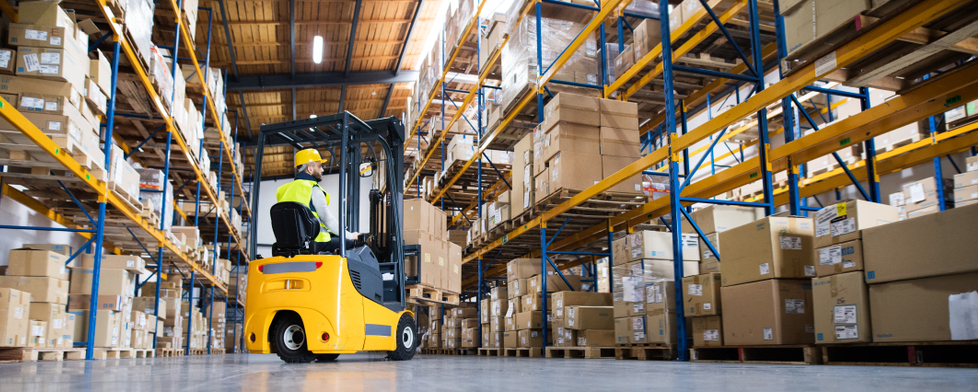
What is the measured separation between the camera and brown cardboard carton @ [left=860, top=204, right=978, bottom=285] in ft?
11.0

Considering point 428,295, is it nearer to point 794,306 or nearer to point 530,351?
point 530,351

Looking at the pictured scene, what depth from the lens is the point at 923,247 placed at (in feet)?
11.7

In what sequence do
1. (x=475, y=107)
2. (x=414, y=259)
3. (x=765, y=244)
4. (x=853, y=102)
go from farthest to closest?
(x=475, y=107)
(x=853, y=102)
(x=414, y=259)
(x=765, y=244)

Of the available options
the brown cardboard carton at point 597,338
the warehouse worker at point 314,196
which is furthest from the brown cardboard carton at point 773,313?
the warehouse worker at point 314,196

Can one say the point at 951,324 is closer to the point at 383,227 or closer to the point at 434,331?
the point at 383,227

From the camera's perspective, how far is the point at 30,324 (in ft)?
20.0

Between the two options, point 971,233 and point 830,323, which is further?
point 830,323

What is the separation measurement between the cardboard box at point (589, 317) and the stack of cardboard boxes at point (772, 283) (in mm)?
2415

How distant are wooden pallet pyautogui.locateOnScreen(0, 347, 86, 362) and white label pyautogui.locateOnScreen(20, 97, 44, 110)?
6.98 ft

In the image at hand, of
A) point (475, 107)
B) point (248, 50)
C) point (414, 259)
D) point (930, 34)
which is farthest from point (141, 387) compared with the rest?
point (248, 50)

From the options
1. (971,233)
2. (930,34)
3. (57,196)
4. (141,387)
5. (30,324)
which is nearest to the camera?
(141,387)

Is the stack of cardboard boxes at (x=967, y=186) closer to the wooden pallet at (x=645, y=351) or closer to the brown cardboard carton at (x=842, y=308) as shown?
the wooden pallet at (x=645, y=351)

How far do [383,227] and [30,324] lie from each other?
3.30 meters

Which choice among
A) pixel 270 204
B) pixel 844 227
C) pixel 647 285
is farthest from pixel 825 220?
pixel 270 204
